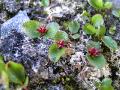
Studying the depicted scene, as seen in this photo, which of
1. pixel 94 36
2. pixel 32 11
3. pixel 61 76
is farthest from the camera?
pixel 32 11

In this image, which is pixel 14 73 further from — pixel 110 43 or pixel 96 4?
pixel 96 4

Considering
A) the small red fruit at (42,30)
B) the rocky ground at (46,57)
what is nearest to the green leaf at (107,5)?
the rocky ground at (46,57)

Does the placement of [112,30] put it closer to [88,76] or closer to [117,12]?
[117,12]

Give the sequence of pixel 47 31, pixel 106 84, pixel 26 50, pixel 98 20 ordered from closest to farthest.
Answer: pixel 106 84
pixel 26 50
pixel 47 31
pixel 98 20

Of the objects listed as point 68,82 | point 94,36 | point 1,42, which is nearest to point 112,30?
point 94,36

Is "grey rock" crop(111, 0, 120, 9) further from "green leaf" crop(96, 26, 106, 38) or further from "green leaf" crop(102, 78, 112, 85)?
"green leaf" crop(102, 78, 112, 85)

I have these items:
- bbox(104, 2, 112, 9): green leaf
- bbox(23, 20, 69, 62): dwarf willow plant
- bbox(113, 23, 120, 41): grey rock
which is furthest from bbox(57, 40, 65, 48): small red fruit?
bbox(104, 2, 112, 9): green leaf

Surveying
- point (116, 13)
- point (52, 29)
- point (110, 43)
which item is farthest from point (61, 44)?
point (116, 13)
